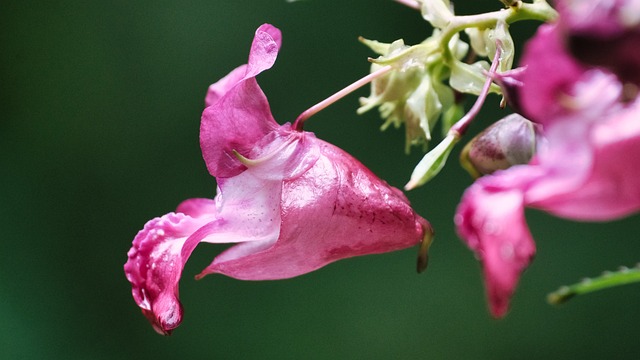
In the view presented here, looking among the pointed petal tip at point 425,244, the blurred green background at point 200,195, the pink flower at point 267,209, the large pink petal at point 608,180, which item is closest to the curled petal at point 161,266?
the pink flower at point 267,209

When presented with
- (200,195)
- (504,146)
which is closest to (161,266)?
(504,146)

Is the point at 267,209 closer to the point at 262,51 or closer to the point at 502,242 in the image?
the point at 262,51

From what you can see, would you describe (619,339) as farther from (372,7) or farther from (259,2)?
(259,2)

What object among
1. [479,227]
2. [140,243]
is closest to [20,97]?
[140,243]

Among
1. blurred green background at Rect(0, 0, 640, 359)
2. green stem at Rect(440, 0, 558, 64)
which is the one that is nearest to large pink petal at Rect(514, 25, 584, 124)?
green stem at Rect(440, 0, 558, 64)

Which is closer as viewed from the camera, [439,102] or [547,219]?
[439,102]

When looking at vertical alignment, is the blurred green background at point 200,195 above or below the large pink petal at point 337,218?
below

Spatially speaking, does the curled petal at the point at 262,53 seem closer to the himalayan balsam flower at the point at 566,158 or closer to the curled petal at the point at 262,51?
the curled petal at the point at 262,51

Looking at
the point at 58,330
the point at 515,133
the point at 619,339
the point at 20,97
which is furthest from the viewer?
the point at 20,97
